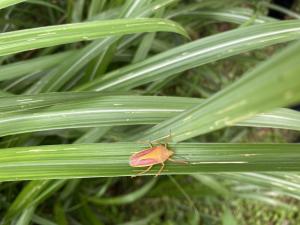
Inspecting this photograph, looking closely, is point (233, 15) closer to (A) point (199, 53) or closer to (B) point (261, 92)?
(A) point (199, 53)

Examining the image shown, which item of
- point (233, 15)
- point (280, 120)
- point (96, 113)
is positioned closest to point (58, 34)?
point (96, 113)

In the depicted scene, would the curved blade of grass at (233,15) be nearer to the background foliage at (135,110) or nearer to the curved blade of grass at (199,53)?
the background foliage at (135,110)

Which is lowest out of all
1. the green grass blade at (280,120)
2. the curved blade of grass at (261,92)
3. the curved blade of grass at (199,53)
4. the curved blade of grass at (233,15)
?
the curved blade of grass at (261,92)

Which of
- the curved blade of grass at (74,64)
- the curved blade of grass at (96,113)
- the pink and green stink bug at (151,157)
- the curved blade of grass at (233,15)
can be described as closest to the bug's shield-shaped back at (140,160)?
the pink and green stink bug at (151,157)

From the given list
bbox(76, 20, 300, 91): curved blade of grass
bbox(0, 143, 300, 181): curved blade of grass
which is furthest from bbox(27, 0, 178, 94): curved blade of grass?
bbox(0, 143, 300, 181): curved blade of grass

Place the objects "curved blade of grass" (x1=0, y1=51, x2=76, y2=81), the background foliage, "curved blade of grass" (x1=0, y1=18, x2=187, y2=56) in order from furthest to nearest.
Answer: "curved blade of grass" (x1=0, y1=51, x2=76, y2=81), "curved blade of grass" (x1=0, y1=18, x2=187, y2=56), the background foliage

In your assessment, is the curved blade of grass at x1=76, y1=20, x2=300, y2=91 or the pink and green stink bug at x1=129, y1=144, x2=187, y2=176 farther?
→ the curved blade of grass at x1=76, y1=20, x2=300, y2=91

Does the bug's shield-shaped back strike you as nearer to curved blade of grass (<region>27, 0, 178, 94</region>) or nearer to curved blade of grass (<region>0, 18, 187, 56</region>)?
curved blade of grass (<region>0, 18, 187, 56</region>)
